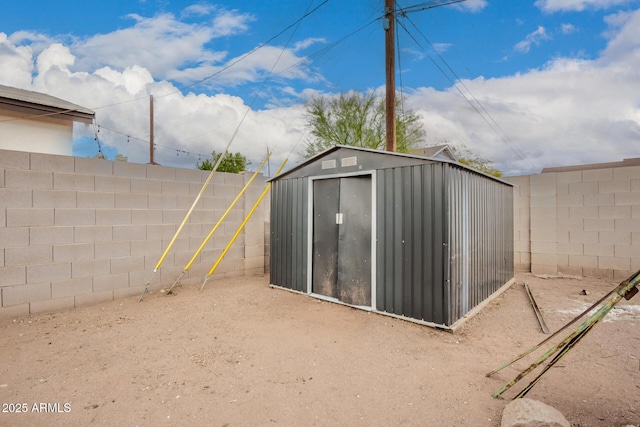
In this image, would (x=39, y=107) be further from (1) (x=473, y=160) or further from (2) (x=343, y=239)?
(1) (x=473, y=160)

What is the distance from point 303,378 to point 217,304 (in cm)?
258

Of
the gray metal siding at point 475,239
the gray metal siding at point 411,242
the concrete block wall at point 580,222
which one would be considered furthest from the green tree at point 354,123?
the gray metal siding at point 411,242

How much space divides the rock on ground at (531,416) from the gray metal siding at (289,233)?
3596 mm

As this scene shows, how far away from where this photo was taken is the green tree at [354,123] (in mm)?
13867

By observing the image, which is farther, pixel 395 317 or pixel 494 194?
pixel 494 194

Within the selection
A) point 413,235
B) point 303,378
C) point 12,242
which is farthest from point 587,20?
point 12,242

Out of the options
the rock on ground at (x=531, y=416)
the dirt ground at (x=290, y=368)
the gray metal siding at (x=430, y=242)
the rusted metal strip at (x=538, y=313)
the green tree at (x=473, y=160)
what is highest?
the green tree at (x=473, y=160)

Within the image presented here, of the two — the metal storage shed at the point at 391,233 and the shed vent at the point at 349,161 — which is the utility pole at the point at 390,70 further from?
the metal storage shed at the point at 391,233

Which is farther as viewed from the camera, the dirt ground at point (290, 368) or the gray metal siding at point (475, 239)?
the gray metal siding at point (475, 239)

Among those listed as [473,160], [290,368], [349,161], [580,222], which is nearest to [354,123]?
[473,160]

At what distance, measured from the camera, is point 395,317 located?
13.2 feet

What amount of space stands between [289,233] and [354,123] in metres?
9.88

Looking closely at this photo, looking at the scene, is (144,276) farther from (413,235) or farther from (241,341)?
(413,235)

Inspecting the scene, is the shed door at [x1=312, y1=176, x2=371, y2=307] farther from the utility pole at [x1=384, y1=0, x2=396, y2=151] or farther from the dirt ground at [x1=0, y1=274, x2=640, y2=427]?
the utility pole at [x1=384, y1=0, x2=396, y2=151]
